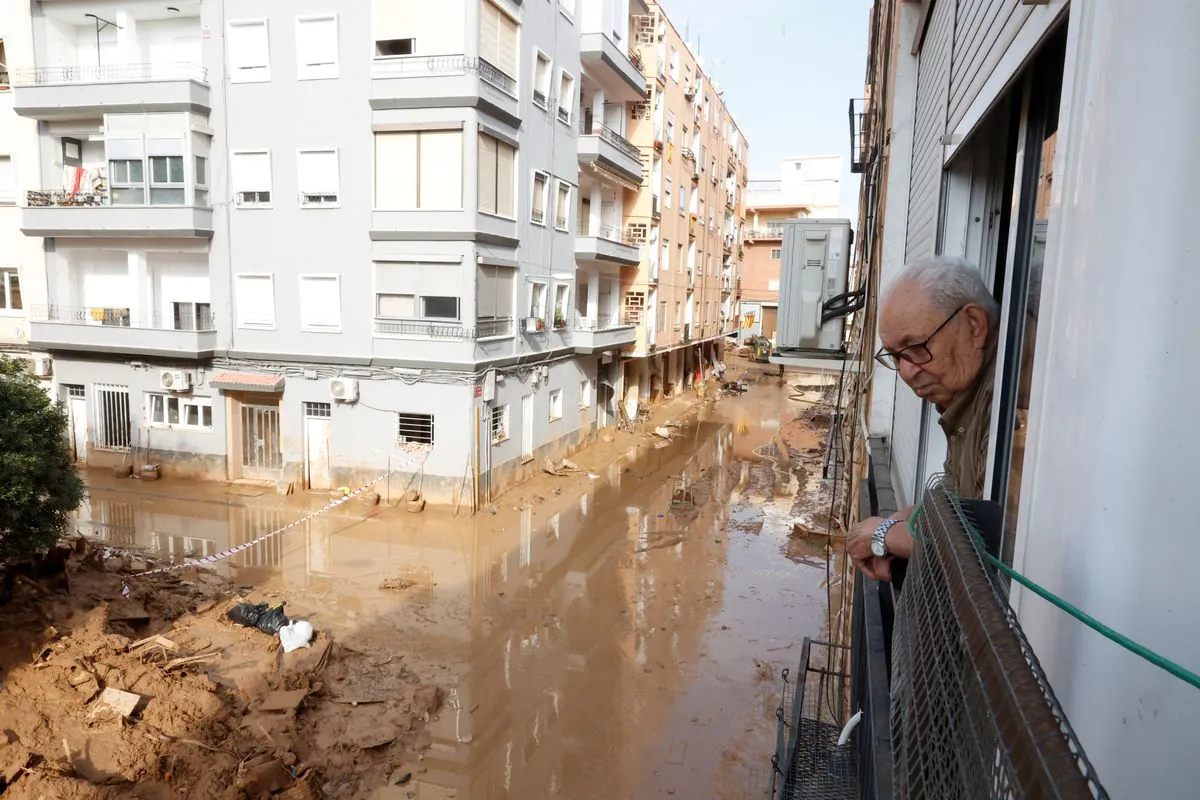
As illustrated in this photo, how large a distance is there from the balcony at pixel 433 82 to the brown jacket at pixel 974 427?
14442 millimetres

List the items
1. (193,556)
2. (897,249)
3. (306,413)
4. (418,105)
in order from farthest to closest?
1. (306,413)
2. (418,105)
3. (193,556)
4. (897,249)

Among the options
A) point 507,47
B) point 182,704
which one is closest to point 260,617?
point 182,704

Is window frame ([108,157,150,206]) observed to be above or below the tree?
above

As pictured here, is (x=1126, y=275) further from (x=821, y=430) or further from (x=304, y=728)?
(x=821, y=430)

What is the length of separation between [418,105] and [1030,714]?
16618 millimetres

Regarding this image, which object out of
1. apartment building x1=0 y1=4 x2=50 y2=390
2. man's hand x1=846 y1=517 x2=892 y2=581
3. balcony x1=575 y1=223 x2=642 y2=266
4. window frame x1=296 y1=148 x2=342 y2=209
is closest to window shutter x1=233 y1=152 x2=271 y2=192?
window frame x1=296 y1=148 x2=342 y2=209

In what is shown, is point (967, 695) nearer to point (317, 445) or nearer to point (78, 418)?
point (317, 445)

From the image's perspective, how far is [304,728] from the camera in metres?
8.30

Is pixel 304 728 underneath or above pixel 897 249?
underneath

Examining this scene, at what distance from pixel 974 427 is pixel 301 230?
16711 millimetres

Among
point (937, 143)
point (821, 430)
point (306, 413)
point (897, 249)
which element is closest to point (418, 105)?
point (306, 413)

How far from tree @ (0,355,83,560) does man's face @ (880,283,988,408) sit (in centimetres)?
965

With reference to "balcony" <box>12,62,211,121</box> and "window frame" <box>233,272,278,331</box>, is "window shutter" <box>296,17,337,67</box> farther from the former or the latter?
"window frame" <box>233,272,278,331</box>

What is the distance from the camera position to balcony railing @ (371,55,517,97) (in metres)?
15.0
